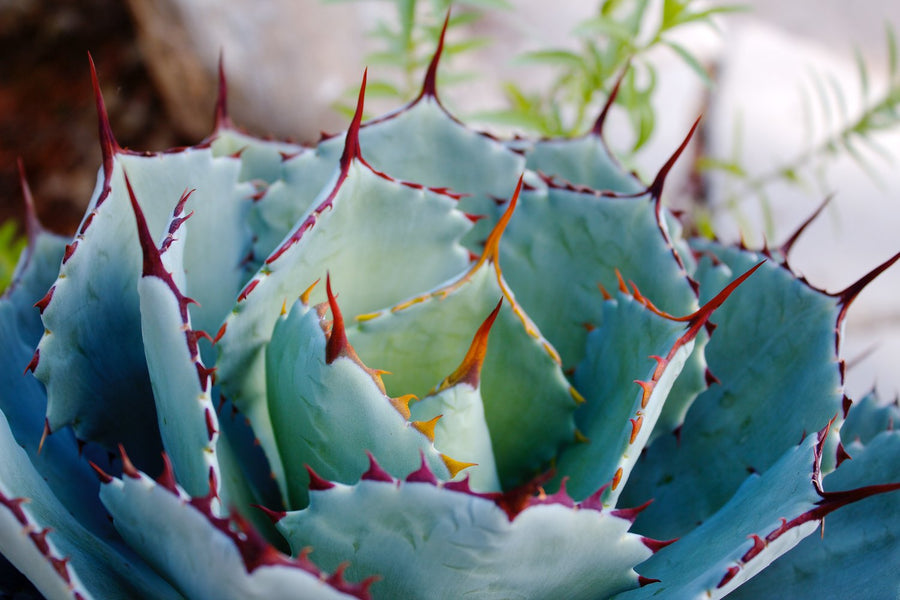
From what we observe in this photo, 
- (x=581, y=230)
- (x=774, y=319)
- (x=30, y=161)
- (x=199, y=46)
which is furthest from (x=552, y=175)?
(x=30, y=161)

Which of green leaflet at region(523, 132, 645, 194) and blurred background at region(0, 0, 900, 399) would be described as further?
blurred background at region(0, 0, 900, 399)

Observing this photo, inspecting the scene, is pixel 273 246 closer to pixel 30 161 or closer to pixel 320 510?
pixel 320 510

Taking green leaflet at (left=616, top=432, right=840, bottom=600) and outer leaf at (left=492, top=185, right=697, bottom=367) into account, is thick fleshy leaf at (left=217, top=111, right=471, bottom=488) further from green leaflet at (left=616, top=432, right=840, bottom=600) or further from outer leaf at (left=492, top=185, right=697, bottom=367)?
green leaflet at (left=616, top=432, right=840, bottom=600)

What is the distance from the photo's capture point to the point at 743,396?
56cm

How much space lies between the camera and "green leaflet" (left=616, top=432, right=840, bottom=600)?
0.39 metres

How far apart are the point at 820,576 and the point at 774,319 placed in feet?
0.53

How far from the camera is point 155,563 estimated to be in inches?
16.0

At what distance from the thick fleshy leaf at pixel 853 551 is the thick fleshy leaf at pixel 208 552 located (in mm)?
295

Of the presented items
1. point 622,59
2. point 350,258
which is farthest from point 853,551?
point 622,59

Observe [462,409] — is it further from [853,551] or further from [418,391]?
[853,551]

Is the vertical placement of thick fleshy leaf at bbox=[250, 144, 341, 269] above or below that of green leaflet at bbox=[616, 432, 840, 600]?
above

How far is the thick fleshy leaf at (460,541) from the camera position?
36 centimetres

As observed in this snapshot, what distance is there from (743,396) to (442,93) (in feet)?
2.40

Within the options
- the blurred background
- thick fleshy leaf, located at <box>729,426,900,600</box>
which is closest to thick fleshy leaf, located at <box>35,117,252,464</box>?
thick fleshy leaf, located at <box>729,426,900,600</box>
